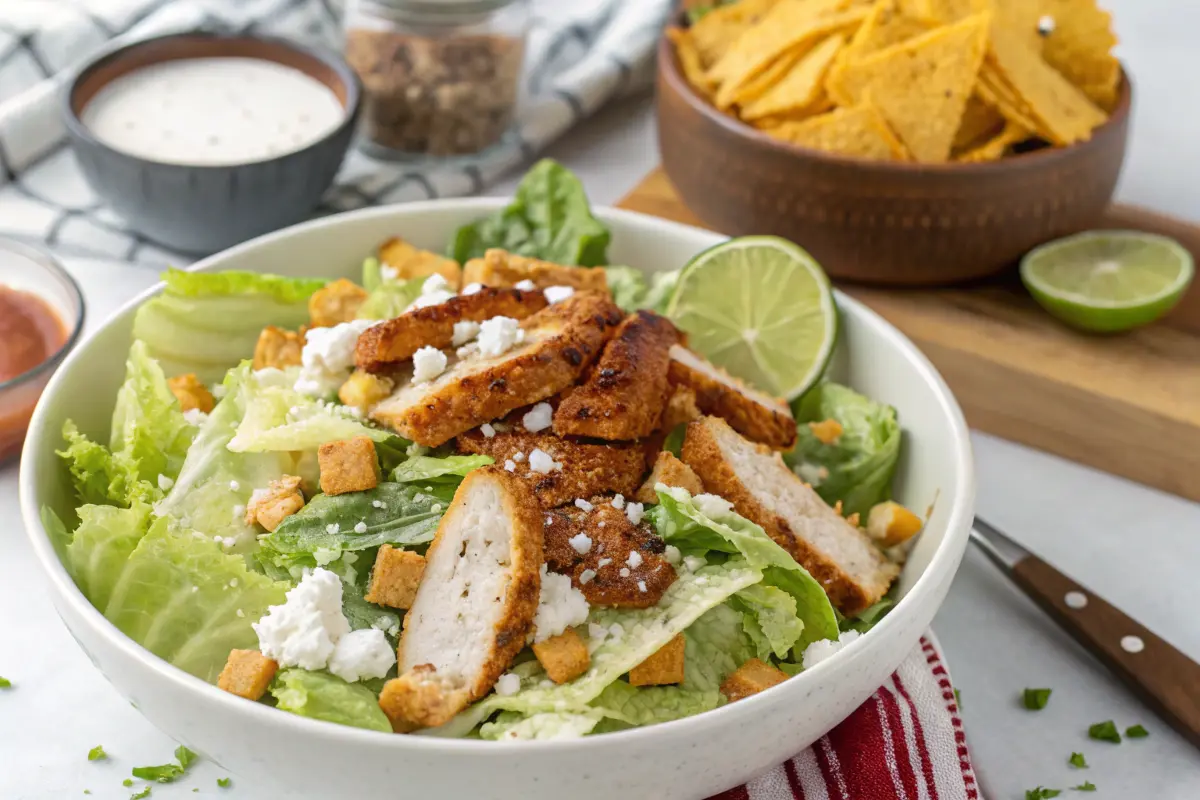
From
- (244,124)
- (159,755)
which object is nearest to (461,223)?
(244,124)

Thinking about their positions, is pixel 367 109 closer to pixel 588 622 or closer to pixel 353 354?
pixel 353 354

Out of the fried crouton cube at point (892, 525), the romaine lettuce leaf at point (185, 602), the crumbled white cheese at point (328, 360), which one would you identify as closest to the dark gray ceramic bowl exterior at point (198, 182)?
the crumbled white cheese at point (328, 360)

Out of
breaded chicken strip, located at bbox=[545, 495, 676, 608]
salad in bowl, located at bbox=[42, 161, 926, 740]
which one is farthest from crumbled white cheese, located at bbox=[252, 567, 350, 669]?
breaded chicken strip, located at bbox=[545, 495, 676, 608]

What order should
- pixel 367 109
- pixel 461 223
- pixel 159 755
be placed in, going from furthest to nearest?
pixel 367 109 → pixel 461 223 → pixel 159 755

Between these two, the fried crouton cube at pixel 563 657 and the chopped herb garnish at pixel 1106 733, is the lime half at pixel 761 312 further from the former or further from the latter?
the fried crouton cube at pixel 563 657

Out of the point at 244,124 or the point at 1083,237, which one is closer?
the point at 1083,237

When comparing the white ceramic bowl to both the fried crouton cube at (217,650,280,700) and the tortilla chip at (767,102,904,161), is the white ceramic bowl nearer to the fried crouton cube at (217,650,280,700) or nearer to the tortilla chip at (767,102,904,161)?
the fried crouton cube at (217,650,280,700)
